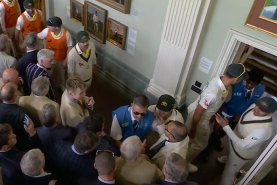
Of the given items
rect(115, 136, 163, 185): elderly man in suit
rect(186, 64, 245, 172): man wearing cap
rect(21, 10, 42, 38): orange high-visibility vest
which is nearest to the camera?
rect(115, 136, 163, 185): elderly man in suit

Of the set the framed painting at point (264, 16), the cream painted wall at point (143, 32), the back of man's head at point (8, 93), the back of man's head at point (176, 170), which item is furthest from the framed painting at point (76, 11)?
the back of man's head at point (176, 170)

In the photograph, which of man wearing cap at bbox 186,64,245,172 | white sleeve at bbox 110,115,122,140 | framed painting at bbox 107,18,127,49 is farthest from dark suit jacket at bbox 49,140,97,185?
framed painting at bbox 107,18,127,49

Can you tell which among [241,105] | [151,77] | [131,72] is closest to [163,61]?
[151,77]

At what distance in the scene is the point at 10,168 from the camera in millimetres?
2416

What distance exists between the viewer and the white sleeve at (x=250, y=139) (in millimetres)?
3164

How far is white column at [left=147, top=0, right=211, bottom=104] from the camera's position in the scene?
382cm

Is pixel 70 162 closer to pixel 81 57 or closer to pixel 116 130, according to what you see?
pixel 116 130

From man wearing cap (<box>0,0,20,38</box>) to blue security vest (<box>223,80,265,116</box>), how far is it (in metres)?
4.27

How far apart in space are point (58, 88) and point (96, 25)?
4.58 feet

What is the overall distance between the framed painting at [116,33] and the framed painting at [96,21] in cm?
12

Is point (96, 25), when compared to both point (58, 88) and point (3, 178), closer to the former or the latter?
point (58, 88)

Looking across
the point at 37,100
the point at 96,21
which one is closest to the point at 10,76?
the point at 37,100

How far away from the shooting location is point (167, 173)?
2434mm

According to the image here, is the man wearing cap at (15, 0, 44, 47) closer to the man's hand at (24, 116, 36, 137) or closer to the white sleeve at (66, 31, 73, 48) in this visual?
the white sleeve at (66, 31, 73, 48)
